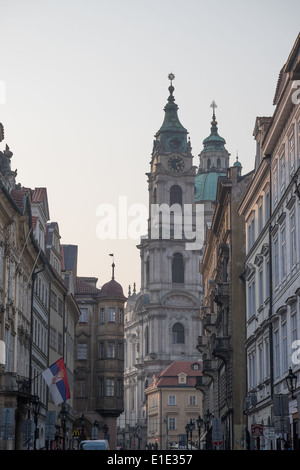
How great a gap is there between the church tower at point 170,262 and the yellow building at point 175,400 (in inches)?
199

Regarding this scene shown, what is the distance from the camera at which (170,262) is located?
544 feet

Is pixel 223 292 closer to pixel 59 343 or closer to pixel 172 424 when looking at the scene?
pixel 59 343

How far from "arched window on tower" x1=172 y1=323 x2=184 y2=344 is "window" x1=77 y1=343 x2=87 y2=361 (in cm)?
5974

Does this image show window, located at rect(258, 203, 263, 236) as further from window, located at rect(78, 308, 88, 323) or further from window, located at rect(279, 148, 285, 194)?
window, located at rect(78, 308, 88, 323)

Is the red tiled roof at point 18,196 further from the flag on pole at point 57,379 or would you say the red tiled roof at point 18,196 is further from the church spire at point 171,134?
the church spire at point 171,134

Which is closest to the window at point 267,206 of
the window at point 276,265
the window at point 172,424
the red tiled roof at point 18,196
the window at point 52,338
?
the window at point 276,265

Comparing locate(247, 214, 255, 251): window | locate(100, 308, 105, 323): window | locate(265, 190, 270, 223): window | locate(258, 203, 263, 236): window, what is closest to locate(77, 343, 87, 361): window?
locate(100, 308, 105, 323): window

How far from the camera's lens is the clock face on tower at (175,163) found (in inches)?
6644

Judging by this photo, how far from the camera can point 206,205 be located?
176 metres

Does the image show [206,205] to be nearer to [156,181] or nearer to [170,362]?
[156,181]

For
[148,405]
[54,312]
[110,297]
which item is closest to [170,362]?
[148,405]

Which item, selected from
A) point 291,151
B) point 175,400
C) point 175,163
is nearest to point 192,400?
point 175,400

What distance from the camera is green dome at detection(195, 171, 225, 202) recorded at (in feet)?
603

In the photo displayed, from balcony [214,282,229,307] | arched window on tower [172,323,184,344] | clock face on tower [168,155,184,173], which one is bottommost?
balcony [214,282,229,307]
